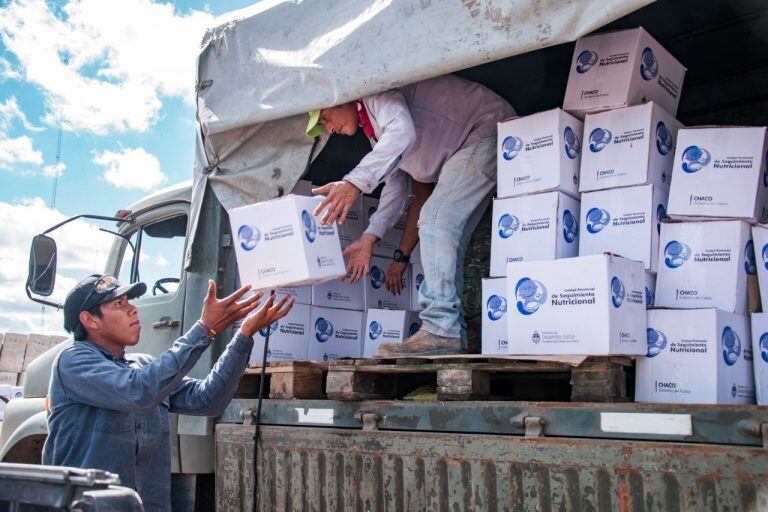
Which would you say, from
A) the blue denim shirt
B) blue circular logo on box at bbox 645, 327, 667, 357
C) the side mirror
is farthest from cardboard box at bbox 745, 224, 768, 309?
the side mirror

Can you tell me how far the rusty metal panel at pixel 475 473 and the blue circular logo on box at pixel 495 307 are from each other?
684 mm

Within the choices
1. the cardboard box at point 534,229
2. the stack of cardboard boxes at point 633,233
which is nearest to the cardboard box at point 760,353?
the stack of cardboard boxes at point 633,233

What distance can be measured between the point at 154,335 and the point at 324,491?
1843 mm

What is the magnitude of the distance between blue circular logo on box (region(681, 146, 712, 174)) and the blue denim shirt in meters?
2.22

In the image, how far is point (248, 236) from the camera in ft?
13.2

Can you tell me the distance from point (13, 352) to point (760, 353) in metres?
15.7

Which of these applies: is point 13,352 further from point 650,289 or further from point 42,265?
point 650,289

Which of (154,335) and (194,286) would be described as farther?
(154,335)

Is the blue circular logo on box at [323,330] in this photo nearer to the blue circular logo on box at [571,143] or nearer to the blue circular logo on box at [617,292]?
the blue circular logo on box at [571,143]

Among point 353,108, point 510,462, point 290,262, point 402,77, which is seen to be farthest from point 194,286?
point 510,462

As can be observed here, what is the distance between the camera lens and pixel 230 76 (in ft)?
14.4

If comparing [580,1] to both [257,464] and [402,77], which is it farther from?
[257,464]

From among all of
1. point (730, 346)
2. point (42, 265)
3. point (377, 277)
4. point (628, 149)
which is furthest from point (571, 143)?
point (42, 265)

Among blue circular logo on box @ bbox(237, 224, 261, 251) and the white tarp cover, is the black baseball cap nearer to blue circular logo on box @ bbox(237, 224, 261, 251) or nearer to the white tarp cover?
blue circular logo on box @ bbox(237, 224, 261, 251)
